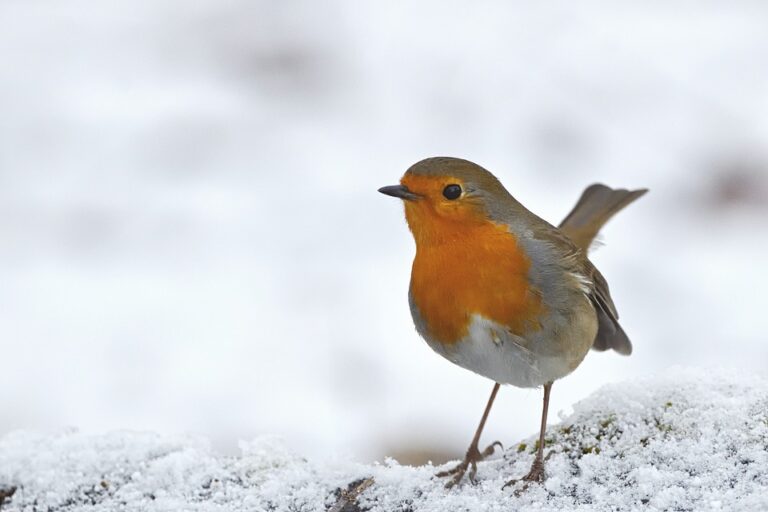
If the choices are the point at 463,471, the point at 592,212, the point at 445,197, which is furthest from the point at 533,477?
the point at 592,212

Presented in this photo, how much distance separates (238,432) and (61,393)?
945mm

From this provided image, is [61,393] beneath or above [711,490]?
above

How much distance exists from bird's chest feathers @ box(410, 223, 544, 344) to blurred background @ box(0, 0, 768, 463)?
187cm

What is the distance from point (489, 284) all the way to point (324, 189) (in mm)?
3724

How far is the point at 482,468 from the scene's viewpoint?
9.14 feet

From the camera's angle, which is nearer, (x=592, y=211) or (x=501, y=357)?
(x=501, y=357)

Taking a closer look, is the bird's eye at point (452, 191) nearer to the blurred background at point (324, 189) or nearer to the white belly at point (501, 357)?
the white belly at point (501, 357)

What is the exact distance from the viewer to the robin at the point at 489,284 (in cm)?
265

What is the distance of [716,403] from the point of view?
2.53 metres

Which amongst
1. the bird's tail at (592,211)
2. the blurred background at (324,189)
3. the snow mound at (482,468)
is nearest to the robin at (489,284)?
the snow mound at (482,468)

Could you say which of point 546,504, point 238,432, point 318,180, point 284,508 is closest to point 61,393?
point 238,432

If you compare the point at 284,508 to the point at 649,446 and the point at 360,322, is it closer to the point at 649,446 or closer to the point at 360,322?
the point at 649,446

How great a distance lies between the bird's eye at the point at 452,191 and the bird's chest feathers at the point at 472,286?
0.35 feet

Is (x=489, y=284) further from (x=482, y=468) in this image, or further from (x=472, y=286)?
(x=482, y=468)
